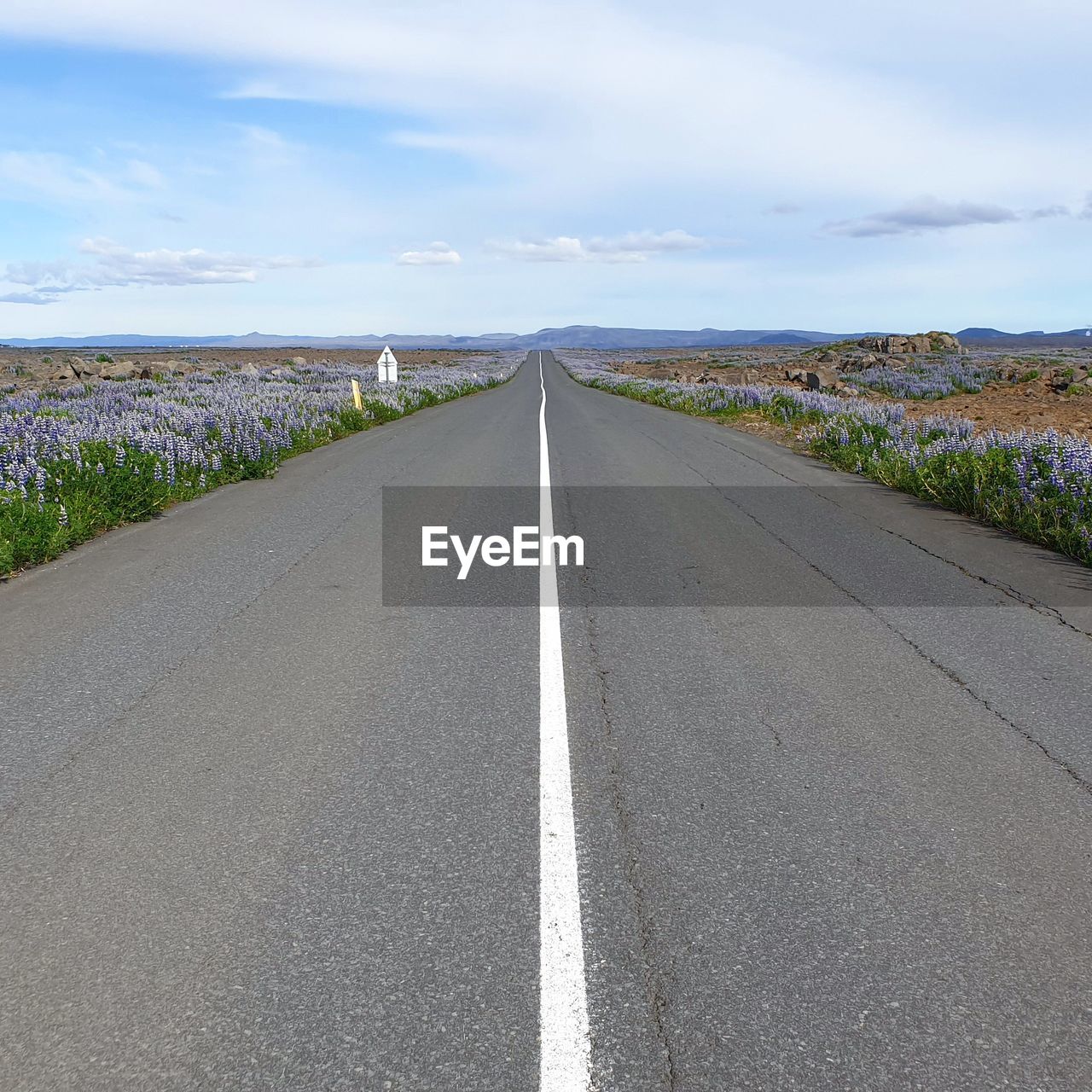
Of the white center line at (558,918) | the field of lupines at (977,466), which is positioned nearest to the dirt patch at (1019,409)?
the field of lupines at (977,466)

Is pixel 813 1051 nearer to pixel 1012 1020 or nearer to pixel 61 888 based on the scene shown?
pixel 1012 1020

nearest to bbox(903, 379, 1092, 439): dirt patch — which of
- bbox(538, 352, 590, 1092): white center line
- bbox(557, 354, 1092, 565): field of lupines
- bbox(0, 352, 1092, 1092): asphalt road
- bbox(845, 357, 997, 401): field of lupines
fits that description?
bbox(845, 357, 997, 401): field of lupines

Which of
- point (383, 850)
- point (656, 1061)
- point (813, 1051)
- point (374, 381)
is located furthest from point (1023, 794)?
point (374, 381)

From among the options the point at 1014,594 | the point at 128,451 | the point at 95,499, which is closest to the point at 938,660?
the point at 1014,594

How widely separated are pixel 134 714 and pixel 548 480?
8445 millimetres

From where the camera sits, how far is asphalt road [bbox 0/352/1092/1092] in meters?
2.51

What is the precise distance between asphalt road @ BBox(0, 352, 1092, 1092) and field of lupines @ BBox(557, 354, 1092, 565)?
2.00 m

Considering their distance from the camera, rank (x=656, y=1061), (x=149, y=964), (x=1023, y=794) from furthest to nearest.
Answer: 1. (x=1023, y=794)
2. (x=149, y=964)
3. (x=656, y=1061)

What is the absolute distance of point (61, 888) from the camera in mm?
3178

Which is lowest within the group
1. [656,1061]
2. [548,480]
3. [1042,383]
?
[656,1061]
